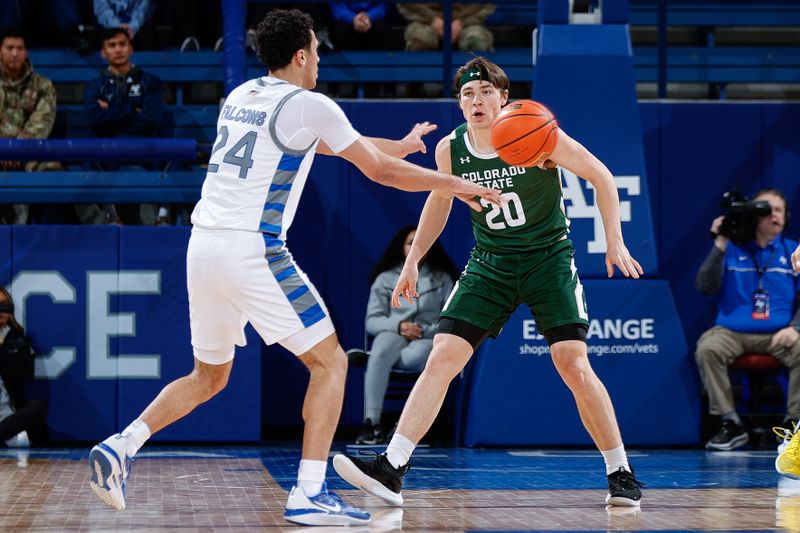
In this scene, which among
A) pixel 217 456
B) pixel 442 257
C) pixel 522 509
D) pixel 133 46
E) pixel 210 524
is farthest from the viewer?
pixel 133 46

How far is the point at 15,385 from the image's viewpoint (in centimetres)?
905

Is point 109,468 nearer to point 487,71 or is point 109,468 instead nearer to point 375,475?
point 375,475

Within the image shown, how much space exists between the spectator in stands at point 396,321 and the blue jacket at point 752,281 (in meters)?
2.17

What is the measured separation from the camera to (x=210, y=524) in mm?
5371

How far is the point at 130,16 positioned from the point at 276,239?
676 centimetres

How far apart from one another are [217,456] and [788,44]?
26.8 feet

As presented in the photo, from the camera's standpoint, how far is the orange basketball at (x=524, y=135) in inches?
241

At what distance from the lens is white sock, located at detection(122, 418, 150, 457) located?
5.53 m

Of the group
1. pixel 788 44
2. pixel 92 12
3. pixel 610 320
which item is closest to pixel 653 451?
pixel 610 320

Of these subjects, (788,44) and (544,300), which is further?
(788,44)

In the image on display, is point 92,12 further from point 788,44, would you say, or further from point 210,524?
point 210,524

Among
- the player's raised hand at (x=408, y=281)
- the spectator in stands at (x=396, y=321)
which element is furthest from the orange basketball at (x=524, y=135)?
the spectator in stands at (x=396, y=321)

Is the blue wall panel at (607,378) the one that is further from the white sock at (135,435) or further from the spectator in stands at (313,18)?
the white sock at (135,435)

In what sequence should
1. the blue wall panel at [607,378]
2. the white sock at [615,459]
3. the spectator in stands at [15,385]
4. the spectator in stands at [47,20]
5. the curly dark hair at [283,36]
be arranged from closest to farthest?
→ 1. the curly dark hair at [283,36]
2. the white sock at [615,459]
3. the spectator in stands at [15,385]
4. the blue wall panel at [607,378]
5. the spectator in stands at [47,20]
